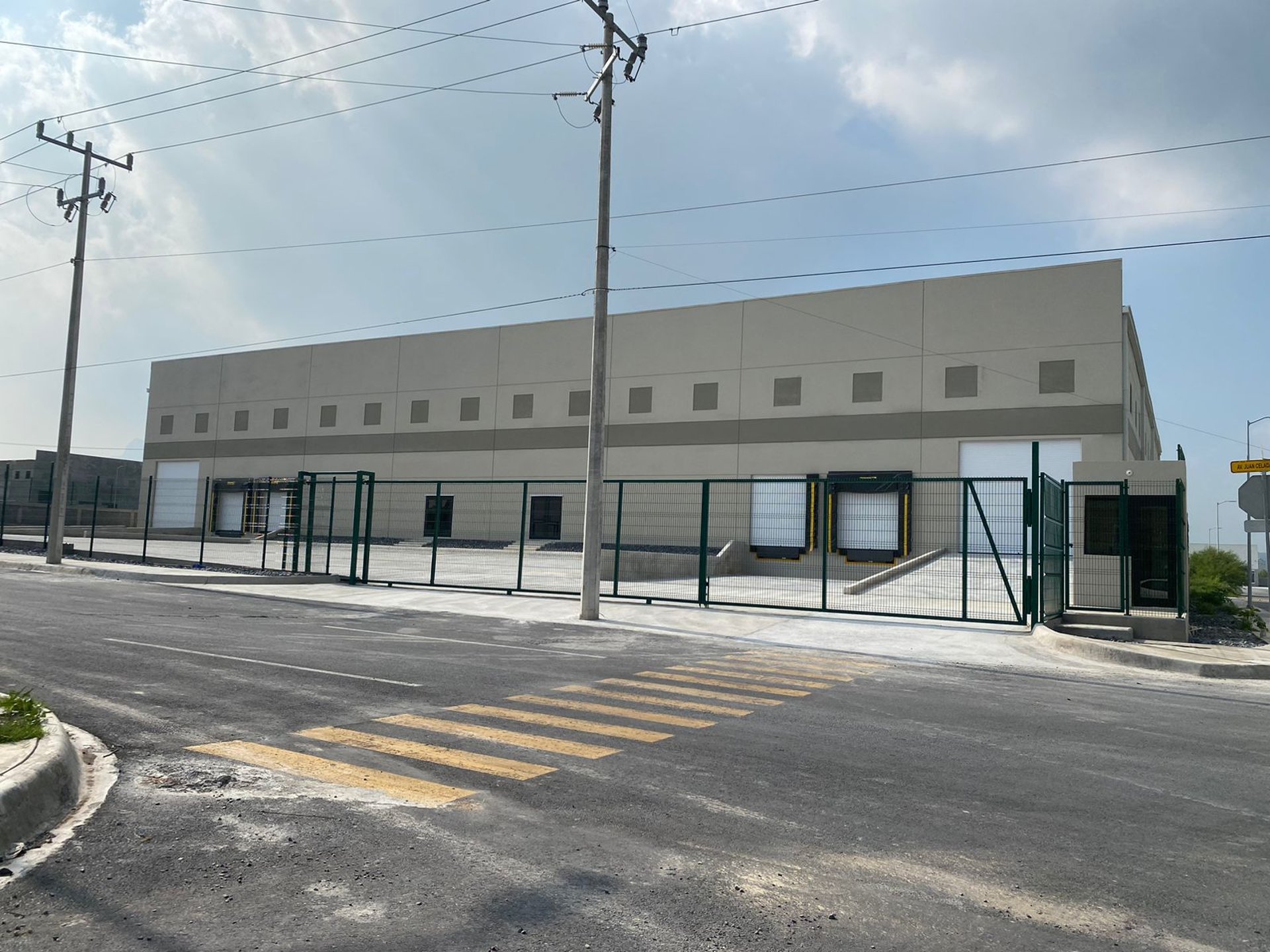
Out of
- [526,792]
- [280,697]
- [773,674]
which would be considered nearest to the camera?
[526,792]

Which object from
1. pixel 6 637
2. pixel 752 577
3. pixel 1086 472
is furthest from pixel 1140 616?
pixel 6 637

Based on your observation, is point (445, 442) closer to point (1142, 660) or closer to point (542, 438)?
point (542, 438)

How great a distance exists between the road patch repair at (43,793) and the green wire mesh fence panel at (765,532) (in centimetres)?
2611

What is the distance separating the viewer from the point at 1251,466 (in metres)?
19.8

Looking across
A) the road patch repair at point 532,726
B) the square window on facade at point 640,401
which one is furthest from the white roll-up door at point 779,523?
the road patch repair at point 532,726

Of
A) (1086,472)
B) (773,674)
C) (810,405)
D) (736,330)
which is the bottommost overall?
(773,674)

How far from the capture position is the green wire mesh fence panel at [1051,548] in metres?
15.8

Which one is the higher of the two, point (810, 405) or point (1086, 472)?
point (810, 405)

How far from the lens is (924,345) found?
3575 cm

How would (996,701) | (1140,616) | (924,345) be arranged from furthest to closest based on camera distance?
(924,345) → (1140,616) → (996,701)

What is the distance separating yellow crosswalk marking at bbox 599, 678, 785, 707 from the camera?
9.02 meters

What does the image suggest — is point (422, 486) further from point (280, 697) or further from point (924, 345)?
point (280, 697)

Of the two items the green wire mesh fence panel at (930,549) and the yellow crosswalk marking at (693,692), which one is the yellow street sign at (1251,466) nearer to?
the green wire mesh fence panel at (930,549)

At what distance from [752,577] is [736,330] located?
14.3 m
